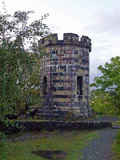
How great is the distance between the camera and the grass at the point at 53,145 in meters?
11.1

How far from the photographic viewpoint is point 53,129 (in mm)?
17047

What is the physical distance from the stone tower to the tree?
997 centimetres

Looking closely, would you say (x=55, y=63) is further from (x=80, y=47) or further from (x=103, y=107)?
(x=103, y=107)

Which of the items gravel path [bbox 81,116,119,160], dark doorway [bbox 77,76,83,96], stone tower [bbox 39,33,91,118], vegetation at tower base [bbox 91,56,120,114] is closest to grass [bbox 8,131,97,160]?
gravel path [bbox 81,116,119,160]

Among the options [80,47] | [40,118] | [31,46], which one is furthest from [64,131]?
[31,46]

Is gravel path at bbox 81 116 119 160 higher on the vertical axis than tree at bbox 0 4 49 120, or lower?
lower

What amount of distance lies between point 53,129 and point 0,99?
9834 millimetres

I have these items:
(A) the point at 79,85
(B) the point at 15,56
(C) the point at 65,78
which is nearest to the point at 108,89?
(A) the point at 79,85

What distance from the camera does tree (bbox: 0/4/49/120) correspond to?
24.9 feet

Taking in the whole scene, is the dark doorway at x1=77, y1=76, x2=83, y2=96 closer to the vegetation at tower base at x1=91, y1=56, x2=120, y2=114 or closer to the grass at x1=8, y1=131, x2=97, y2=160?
the vegetation at tower base at x1=91, y1=56, x2=120, y2=114

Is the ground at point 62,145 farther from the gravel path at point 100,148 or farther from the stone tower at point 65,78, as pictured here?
the stone tower at point 65,78

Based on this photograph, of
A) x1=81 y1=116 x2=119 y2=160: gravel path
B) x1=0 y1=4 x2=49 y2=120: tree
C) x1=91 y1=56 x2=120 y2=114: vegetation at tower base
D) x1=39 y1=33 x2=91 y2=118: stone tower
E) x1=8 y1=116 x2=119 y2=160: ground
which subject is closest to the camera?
x1=0 y1=4 x2=49 y2=120: tree

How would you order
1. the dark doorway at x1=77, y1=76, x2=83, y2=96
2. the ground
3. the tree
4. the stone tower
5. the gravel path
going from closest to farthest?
the tree
the gravel path
the ground
the stone tower
the dark doorway at x1=77, y1=76, x2=83, y2=96

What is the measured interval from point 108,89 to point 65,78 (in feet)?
16.8
